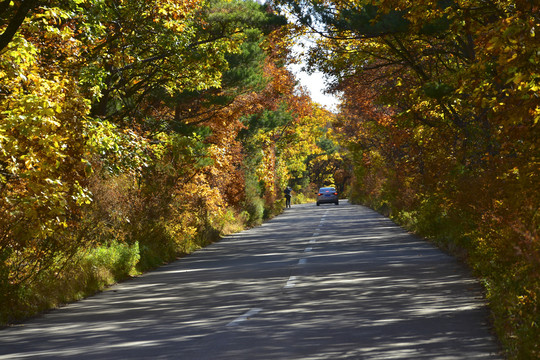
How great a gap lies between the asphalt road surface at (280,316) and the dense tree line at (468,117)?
66cm

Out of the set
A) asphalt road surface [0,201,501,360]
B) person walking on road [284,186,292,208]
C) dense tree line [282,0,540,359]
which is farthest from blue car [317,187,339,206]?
asphalt road surface [0,201,501,360]

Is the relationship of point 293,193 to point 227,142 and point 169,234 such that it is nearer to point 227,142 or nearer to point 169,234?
point 227,142

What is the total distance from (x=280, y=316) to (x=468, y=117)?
40.8 feet

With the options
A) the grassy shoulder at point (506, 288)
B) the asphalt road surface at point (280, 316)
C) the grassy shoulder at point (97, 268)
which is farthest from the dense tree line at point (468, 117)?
the grassy shoulder at point (97, 268)

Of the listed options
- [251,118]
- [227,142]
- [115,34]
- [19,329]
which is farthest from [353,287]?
[251,118]

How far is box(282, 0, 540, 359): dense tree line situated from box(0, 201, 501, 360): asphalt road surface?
0.66m

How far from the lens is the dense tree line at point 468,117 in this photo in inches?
300

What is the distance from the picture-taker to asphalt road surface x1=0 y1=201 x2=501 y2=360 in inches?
314

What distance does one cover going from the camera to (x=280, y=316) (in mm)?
10109

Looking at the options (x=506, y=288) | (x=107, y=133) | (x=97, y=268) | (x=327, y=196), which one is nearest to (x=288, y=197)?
(x=327, y=196)

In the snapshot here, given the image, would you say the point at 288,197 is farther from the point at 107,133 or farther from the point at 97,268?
the point at 107,133

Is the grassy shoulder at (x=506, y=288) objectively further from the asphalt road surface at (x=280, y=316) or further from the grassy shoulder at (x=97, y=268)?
the grassy shoulder at (x=97, y=268)

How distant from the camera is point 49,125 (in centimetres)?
1121

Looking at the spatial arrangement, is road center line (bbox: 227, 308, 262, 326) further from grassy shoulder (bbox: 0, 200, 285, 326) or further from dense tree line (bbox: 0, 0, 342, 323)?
grassy shoulder (bbox: 0, 200, 285, 326)
